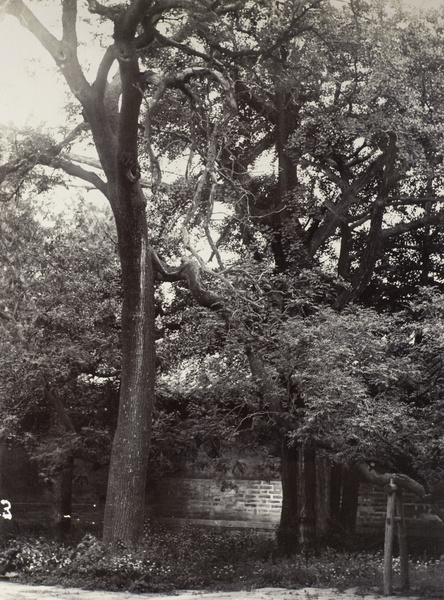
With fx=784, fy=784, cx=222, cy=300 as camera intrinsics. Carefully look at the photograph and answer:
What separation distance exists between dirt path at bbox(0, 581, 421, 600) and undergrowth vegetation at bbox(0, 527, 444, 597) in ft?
1.14

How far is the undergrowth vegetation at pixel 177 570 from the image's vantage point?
34.9 ft

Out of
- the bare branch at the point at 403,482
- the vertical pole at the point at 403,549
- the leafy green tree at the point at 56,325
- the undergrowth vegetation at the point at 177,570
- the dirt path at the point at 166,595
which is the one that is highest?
the leafy green tree at the point at 56,325

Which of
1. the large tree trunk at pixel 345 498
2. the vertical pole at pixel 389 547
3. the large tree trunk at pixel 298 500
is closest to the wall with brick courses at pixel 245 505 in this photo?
the large tree trunk at pixel 345 498

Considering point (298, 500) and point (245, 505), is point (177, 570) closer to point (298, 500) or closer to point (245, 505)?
point (298, 500)

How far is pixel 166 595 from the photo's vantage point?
10.1 meters

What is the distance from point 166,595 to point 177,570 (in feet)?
3.71

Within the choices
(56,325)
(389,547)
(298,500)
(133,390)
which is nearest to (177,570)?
(133,390)

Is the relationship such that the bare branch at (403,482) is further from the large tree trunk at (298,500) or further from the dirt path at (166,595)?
the large tree trunk at (298,500)

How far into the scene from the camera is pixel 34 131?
1373 centimetres

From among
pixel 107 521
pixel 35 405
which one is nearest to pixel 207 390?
pixel 107 521

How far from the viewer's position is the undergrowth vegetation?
34.9 ft

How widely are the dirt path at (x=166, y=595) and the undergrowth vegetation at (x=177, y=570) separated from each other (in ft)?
1.14

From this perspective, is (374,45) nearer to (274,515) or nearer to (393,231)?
(393,231)

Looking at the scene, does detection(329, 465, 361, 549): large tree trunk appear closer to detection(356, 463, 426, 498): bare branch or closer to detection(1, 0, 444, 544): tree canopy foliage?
detection(1, 0, 444, 544): tree canopy foliage
